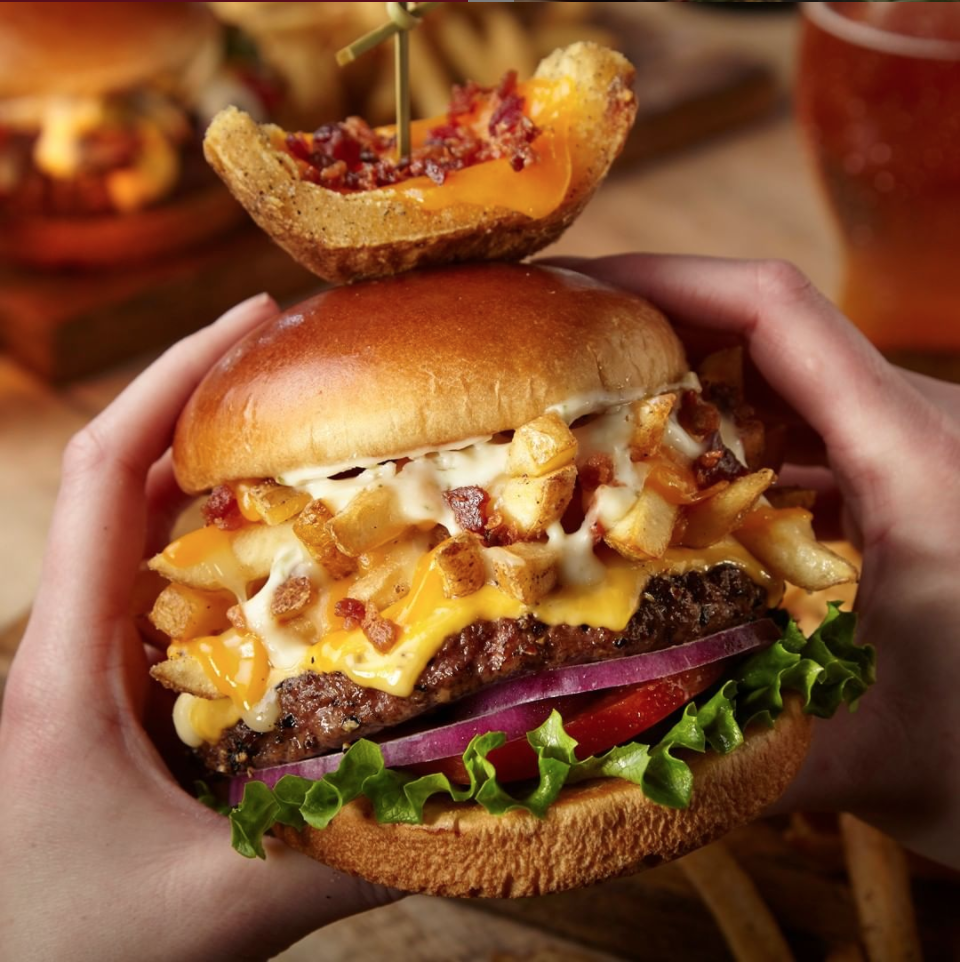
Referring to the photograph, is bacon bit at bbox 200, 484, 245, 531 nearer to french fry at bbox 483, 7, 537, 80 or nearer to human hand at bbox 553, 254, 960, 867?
human hand at bbox 553, 254, 960, 867

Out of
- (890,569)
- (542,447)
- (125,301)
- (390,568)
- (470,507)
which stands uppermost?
(542,447)

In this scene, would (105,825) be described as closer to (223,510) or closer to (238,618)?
(238,618)

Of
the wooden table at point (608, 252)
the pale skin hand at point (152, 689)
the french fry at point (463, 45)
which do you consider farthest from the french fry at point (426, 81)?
the pale skin hand at point (152, 689)

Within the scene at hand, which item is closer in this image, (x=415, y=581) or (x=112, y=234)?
(x=415, y=581)

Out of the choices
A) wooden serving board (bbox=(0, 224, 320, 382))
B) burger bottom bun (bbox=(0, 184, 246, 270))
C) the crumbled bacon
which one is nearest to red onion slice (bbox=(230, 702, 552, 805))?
the crumbled bacon

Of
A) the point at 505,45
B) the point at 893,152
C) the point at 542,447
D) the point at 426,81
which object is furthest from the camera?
the point at 505,45

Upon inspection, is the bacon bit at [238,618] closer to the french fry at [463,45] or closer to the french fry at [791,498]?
the french fry at [791,498]

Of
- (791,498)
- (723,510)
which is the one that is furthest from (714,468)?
(791,498)
